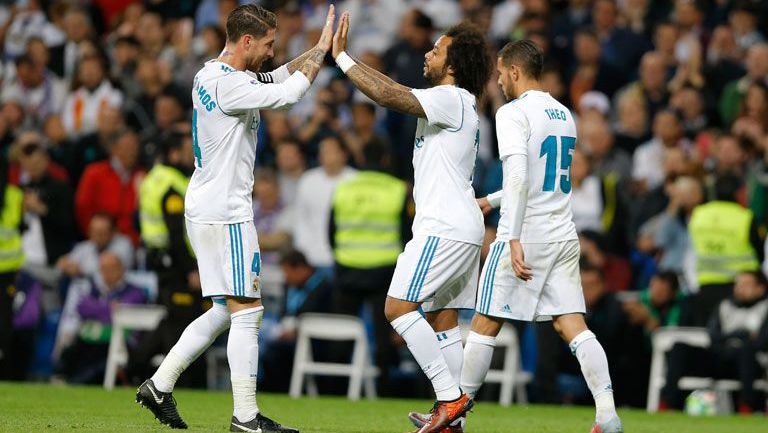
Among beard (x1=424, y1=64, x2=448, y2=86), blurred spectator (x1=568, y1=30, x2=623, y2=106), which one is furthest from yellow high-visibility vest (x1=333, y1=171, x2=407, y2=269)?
beard (x1=424, y1=64, x2=448, y2=86)

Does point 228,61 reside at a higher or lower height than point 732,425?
higher

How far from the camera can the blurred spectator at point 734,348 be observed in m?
14.5

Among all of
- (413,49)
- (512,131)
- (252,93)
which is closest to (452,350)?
(512,131)

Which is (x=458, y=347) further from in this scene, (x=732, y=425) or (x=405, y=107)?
(x=732, y=425)

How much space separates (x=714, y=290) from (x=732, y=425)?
2734mm

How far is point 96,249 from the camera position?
17344 mm

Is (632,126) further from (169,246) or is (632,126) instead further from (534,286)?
(534,286)

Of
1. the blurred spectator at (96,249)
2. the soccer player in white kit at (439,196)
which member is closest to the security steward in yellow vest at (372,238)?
the blurred spectator at (96,249)

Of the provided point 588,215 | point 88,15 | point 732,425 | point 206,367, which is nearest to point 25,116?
point 88,15

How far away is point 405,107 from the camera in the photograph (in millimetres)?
9156

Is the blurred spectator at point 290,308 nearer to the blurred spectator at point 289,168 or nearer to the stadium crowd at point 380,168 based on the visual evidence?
the stadium crowd at point 380,168

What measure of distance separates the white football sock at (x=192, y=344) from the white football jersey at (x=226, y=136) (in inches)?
24.1

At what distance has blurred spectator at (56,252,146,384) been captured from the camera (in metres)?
16.8

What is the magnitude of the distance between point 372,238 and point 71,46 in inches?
281
